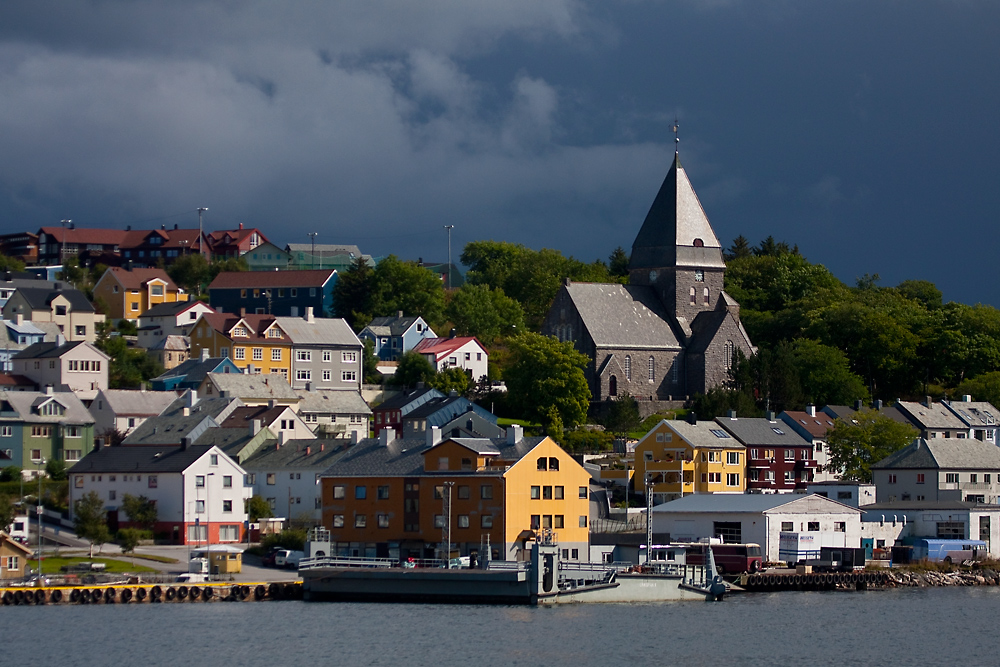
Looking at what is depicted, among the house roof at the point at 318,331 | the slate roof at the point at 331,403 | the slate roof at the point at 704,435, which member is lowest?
the slate roof at the point at 704,435

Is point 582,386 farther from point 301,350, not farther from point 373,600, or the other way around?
point 373,600

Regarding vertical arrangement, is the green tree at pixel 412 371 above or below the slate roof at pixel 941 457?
above

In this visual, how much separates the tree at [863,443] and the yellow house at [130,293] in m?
59.4

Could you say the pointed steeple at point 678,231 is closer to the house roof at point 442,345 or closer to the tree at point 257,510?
the house roof at point 442,345

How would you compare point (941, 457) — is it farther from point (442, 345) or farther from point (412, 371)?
point (442, 345)

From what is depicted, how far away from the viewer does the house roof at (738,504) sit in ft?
241

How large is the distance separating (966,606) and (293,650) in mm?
26456

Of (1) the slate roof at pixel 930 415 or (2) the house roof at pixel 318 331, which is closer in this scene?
(1) the slate roof at pixel 930 415

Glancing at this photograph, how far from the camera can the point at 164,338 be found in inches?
4656

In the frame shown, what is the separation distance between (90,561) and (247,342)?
4567 centimetres

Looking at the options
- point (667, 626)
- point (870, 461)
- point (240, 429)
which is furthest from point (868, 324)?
point (667, 626)

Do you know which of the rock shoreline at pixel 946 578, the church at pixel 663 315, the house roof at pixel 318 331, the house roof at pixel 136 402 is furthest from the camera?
the house roof at pixel 318 331

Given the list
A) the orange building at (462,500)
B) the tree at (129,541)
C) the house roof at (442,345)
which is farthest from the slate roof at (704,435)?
the tree at (129,541)

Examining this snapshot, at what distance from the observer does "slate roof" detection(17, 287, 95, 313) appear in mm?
118887
